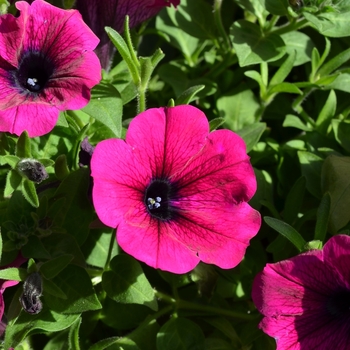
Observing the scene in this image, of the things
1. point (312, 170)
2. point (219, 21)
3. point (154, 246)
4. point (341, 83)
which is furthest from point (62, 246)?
point (341, 83)

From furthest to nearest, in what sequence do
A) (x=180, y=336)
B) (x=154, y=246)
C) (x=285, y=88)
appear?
(x=285, y=88)
(x=180, y=336)
(x=154, y=246)

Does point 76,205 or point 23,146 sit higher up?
point 23,146

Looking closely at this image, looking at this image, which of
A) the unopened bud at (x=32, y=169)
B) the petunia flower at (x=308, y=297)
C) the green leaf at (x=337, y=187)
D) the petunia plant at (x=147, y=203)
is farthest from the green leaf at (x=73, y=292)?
the green leaf at (x=337, y=187)

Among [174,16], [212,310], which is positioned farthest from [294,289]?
[174,16]

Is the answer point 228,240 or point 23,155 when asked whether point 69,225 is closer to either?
point 23,155

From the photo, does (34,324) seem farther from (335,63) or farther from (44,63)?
(335,63)

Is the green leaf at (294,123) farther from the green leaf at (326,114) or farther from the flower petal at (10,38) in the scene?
the flower petal at (10,38)
